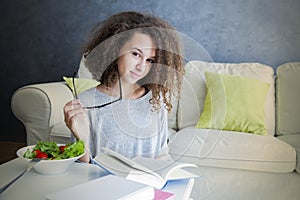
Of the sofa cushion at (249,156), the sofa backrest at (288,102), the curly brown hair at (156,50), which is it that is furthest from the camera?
the sofa backrest at (288,102)

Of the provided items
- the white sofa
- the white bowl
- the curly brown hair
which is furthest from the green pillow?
the white bowl

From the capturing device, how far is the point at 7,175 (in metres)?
0.98

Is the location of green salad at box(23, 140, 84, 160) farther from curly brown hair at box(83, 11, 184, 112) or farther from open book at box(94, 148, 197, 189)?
curly brown hair at box(83, 11, 184, 112)

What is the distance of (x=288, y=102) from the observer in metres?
2.07

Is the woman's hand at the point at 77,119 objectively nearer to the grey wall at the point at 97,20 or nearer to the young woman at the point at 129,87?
the young woman at the point at 129,87

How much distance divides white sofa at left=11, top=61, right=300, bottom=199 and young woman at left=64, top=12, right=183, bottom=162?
8cm

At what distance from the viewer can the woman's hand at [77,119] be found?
994 mm

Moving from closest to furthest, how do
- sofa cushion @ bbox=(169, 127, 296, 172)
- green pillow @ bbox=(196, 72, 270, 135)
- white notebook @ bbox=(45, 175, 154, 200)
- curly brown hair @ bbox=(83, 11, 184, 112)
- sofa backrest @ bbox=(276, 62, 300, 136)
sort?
white notebook @ bbox=(45, 175, 154, 200), curly brown hair @ bbox=(83, 11, 184, 112), sofa cushion @ bbox=(169, 127, 296, 172), green pillow @ bbox=(196, 72, 270, 135), sofa backrest @ bbox=(276, 62, 300, 136)

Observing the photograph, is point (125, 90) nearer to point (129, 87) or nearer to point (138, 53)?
point (129, 87)

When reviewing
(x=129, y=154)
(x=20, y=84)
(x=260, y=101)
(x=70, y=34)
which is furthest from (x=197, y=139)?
(x=20, y=84)

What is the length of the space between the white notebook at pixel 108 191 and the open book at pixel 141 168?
79mm

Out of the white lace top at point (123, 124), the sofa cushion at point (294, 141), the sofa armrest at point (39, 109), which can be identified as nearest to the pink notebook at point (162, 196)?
the white lace top at point (123, 124)

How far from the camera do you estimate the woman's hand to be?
99 centimetres

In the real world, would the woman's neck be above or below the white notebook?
above
